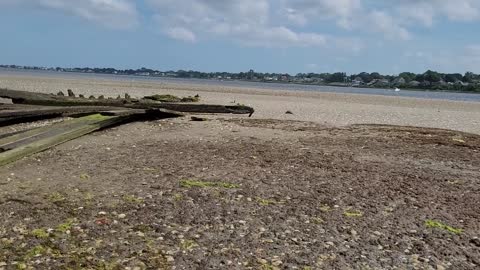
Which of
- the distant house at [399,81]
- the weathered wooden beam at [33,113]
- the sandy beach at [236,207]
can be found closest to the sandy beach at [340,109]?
the weathered wooden beam at [33,113]

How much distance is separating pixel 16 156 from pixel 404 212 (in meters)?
5.87

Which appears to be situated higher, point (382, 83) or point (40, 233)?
point (382, 83)

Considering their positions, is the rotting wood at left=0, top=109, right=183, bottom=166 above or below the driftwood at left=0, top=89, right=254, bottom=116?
below

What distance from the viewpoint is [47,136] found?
9562mm

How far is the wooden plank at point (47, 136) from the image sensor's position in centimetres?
808

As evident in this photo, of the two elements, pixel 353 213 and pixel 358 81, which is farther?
pixel 358 81

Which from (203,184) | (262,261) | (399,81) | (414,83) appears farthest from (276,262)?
(399,81)

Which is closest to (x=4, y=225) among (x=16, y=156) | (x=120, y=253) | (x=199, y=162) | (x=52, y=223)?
(x=52, y=223)

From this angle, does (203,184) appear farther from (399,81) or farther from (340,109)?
(399,81)

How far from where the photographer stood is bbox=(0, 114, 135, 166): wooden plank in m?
8.08

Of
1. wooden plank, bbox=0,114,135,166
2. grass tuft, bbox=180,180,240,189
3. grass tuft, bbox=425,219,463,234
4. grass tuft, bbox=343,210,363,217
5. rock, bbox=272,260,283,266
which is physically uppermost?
wooden plank, bbox=0,114,135,166

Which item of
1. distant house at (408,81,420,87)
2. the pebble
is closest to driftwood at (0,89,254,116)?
the pebble

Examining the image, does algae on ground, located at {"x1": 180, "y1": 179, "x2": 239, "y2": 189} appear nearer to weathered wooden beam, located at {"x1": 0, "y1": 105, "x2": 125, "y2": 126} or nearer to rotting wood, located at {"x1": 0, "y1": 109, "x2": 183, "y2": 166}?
rotting wood, located at {"x1": 0, "y1": 109, "x2": 183, "y2": 166}

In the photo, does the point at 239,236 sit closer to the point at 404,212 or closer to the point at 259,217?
the point at 259,217
